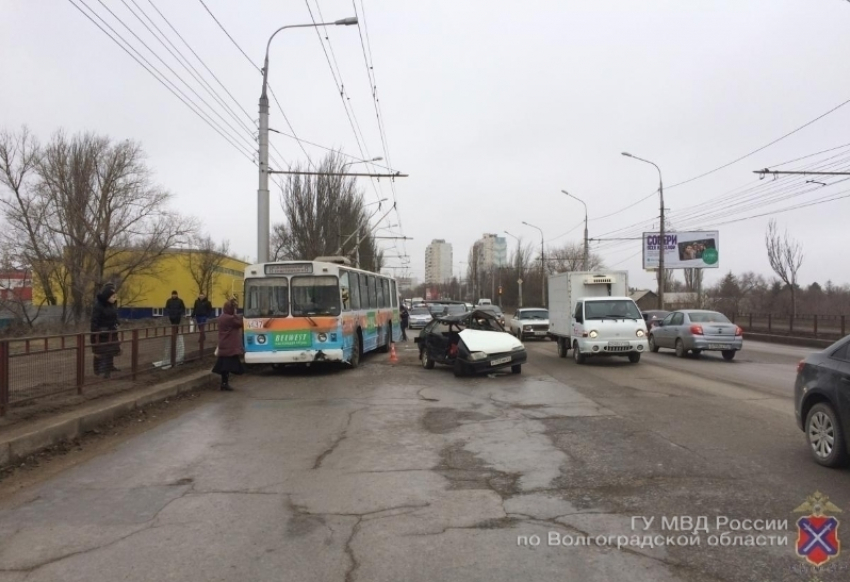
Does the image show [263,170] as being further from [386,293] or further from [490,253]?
[490,253]

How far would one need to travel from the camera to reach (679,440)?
736 centimetres

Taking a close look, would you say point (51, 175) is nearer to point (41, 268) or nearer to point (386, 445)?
point (41, 268)

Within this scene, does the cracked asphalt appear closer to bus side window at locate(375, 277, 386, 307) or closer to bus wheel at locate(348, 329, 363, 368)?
bus wheel at locate(348, 329, 363, 368)

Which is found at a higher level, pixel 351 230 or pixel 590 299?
pixel 351 230

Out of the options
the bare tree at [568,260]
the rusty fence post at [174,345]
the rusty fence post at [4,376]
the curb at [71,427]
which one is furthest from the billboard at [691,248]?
the rusty fence post at [4,376]

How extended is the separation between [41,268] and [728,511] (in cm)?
4011

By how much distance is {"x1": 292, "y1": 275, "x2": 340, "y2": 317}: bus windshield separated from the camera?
15.0 m

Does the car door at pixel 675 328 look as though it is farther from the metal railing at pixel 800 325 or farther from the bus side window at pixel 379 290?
the bus side window at pixel 379 290

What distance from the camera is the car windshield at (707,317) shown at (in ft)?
62.8

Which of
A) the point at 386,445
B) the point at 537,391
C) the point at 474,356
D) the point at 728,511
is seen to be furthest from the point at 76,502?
the point at 474,356

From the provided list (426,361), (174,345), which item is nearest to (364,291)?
(426,361)

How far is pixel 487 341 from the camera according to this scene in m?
14.7

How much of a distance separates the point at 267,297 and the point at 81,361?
5.53 metres

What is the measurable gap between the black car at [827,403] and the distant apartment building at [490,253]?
86.3 meters
